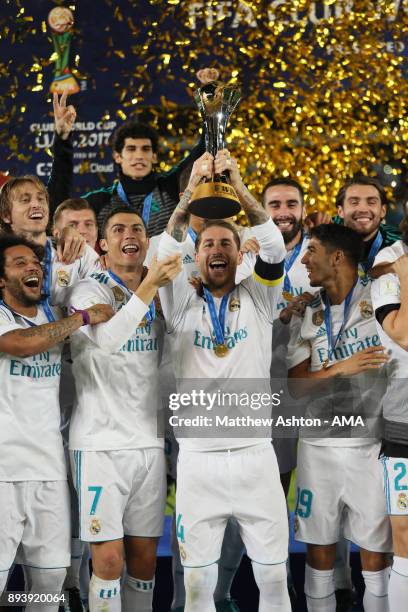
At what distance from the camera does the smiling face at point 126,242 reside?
3951 mm

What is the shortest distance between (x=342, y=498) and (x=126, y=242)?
5.12ft

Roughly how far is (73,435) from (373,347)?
144cm

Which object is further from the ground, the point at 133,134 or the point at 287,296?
the point at 133,134

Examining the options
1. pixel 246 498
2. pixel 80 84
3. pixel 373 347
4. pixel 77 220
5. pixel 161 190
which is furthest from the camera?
pixel 80 84

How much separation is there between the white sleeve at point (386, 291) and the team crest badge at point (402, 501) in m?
0.82

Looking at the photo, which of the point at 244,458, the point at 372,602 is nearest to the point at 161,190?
the point at 244,458

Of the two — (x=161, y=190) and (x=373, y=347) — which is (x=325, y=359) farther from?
(x=161, y=190)

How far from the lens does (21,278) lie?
3779 mm

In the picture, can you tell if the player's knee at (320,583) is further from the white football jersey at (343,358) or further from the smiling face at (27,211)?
the smiling face at (27,211)

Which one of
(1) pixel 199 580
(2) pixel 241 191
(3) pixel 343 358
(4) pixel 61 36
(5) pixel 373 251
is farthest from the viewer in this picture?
(4) pixel 61 36

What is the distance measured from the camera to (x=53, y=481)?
3.70 meters

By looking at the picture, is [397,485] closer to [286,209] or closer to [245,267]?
[245,267]

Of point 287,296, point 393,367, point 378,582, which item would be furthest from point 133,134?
point 378,582

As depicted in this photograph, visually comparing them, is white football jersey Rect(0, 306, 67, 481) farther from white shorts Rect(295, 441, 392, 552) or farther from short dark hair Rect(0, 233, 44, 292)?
white shorts Rect(295, 441, 392, 552)
